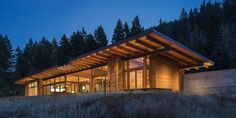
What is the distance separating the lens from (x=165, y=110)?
10.2 metres

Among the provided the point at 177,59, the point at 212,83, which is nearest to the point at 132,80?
the point at 177,59

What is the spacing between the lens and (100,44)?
54.0 m

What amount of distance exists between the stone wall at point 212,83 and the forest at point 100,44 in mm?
21363

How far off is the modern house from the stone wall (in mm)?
1422

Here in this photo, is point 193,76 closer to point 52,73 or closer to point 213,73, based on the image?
point 213,73

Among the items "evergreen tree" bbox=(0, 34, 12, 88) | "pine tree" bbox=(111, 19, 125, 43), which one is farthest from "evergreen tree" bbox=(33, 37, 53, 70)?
"pine tree" bbox=(111, 19, 125, 43)

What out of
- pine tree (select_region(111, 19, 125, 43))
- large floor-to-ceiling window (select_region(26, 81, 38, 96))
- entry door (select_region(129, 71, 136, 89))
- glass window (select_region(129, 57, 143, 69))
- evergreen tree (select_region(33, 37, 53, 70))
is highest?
pine tree (select_region(111, 19, 125, 43))

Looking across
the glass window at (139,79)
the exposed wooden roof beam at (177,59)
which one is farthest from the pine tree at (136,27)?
the glass window at (139,79)

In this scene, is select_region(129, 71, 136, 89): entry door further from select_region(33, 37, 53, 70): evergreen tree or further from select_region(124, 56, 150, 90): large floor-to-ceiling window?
select_region(33, 37, 53, 70): evergreen tree

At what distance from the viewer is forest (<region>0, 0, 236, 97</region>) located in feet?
153

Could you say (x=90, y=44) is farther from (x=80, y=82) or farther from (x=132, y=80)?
(x=132, y=80)

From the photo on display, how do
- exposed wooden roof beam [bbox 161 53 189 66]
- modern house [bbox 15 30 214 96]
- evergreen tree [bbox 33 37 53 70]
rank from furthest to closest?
evergreen tree [bbox 33 37 53 70] < exposed wooden roof beam [bbox 161 53 189 66] < modern house [bbox 15 30 214 96]

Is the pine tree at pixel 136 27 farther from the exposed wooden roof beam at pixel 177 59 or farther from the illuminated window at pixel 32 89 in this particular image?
the exposed wooden roof beam at pixel 177 59

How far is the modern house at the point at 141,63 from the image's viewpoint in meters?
17.3
